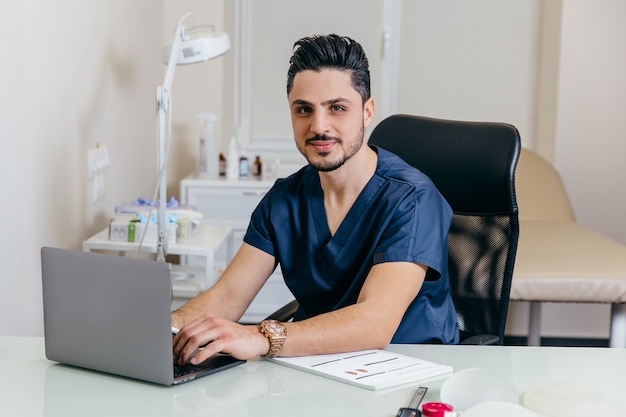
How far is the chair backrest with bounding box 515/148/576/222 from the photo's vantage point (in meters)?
3.96

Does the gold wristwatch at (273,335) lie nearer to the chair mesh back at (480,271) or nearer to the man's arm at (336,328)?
the man's arm at (336,328)

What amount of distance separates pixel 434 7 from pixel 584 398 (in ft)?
11.5

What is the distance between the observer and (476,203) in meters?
2.24

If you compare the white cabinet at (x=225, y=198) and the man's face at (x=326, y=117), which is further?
the white cabinet at (x=225, y=198)

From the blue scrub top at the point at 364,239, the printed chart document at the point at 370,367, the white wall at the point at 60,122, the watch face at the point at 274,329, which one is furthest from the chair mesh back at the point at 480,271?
the white wall at the point at 60,122

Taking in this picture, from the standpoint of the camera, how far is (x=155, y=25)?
4.20 meters

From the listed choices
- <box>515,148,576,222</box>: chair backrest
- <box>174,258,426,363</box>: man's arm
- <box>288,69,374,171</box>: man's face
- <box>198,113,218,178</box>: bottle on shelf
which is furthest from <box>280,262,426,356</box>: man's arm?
<box>198,113,218,178</box>: bottle on shelf

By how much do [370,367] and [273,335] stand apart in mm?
170

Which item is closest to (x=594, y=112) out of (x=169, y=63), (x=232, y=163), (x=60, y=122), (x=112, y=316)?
(x=232, y=163)

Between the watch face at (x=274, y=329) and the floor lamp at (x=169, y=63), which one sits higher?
the floor lamp at (x=169, y=63)

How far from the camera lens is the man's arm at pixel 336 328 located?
1.52 meters

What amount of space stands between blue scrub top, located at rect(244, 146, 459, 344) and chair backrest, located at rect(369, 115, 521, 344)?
0.16 metres

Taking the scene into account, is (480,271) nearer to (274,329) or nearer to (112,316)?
(274,329)

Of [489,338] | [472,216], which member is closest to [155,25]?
[472,216]
